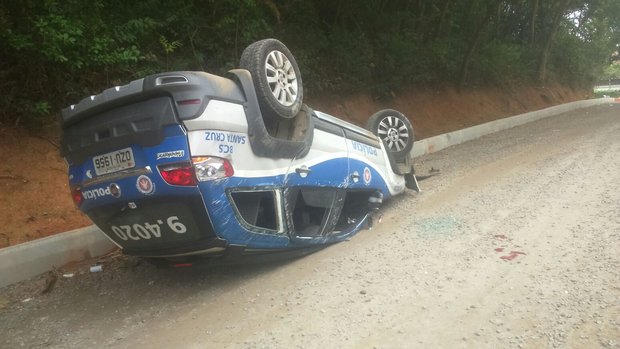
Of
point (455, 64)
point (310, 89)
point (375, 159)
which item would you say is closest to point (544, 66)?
point (455, 64)

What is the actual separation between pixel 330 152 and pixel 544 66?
22814 mm

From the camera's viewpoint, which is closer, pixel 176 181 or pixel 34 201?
pixel 176 181

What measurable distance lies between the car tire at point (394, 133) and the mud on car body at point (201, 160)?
2595mm

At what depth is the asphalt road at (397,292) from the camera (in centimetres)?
341

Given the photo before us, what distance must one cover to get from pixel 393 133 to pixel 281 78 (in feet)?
10.6

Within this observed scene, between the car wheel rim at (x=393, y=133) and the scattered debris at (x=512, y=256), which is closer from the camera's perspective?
the scattered debris at (x=512, y=256)

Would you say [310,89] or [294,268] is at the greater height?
[310,89]

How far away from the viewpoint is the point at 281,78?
4.81 meters

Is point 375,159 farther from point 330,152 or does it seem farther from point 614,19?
point 614,19

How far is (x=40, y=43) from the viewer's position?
6.76m

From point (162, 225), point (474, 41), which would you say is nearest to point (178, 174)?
point (162, 225)

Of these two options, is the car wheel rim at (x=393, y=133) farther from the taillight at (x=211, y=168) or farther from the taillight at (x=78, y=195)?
the taillight at (x=78, y=195)

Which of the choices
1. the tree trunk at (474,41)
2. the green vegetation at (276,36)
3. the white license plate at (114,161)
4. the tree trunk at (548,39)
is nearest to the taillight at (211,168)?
the white license plate at (114,161)

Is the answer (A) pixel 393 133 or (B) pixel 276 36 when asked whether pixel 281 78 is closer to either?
(A) pixel 393 133
